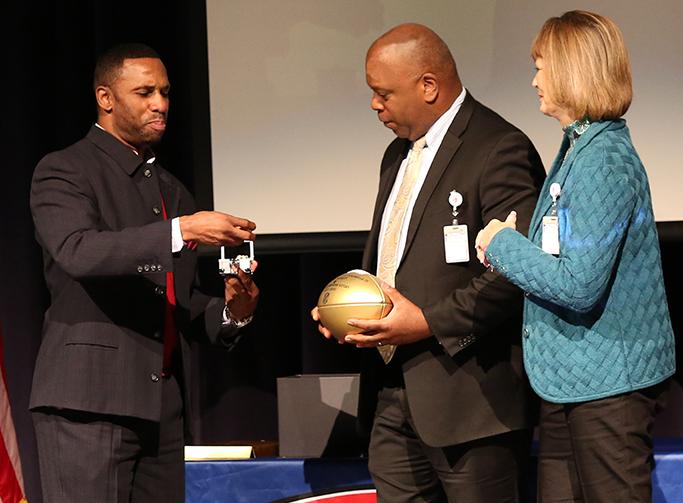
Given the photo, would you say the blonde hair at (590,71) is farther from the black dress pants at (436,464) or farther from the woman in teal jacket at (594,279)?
the black dress pants at (436,464)

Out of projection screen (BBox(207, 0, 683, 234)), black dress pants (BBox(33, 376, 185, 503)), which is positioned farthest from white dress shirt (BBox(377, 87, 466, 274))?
projection screen (BBox(207, 0, 683, 234))

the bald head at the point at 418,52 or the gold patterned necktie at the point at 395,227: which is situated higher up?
the bald head at the point at 418,52

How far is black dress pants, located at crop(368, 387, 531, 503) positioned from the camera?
253cm

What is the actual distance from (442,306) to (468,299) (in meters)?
0.07

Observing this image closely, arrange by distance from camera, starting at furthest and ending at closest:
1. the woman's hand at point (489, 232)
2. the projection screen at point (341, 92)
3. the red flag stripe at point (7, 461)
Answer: the projection screen at point (341, 92) < the red flag stripe at point (7, 461) < the woman's hand at point (489, 232)

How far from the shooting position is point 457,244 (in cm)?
253

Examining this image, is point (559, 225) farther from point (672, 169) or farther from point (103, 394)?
point (672, 169)

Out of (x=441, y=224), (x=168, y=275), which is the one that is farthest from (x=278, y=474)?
(x=441, y=224)

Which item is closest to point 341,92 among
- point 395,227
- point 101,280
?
point 395,227

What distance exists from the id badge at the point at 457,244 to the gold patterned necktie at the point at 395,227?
186 mm

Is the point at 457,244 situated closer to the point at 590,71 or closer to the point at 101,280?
the point at 590,71

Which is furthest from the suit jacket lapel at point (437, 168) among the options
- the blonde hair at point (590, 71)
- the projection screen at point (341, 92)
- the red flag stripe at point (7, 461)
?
the red flag stripe at point (7, 461)

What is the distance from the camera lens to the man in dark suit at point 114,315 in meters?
2.65

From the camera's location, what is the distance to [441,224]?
258 centimetres
